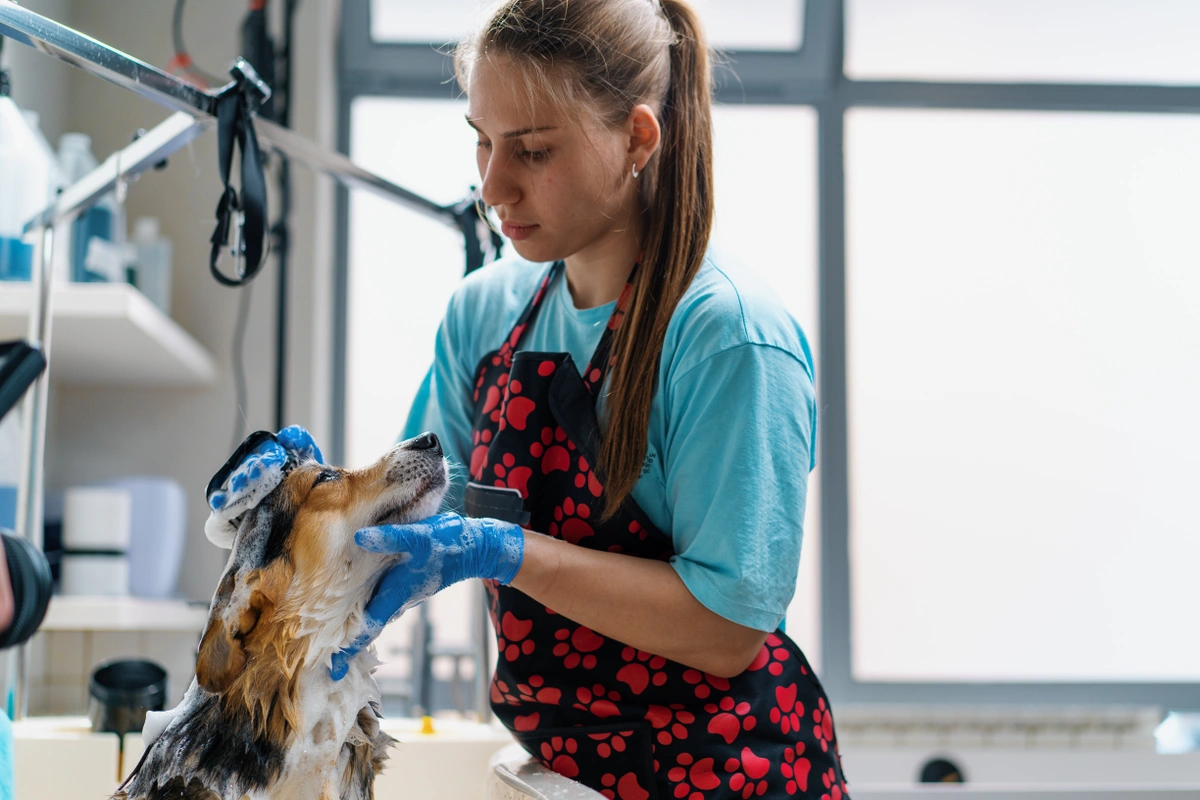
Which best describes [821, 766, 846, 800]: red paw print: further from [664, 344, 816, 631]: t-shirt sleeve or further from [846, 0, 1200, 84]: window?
[846, 0, 1200, 84]: window

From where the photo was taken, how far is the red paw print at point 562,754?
1236mm

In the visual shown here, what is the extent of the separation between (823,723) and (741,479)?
0.37 meters

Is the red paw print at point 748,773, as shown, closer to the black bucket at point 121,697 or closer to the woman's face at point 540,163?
the woman's face at point 540,163

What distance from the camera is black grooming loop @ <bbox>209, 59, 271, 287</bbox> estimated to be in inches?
55.3

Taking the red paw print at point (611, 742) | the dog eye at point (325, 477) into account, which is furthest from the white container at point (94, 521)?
the red paw print at point (611, 742)

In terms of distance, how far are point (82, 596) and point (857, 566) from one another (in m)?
2.25

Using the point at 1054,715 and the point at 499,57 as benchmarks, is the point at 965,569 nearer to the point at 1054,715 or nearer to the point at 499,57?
the point at 1054,715

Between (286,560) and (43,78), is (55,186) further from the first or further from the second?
(286,560)

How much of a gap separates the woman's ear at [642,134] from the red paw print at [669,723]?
68cm

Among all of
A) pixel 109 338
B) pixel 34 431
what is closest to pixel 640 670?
pixel 34 431

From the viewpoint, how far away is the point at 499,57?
1.23 meters

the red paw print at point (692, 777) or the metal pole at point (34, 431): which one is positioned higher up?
the metal pole at point (34, 431)

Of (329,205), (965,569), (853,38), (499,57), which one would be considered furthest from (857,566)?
(499,57)

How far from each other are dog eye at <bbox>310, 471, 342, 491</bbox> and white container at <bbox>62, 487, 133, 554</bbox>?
1438 mm
